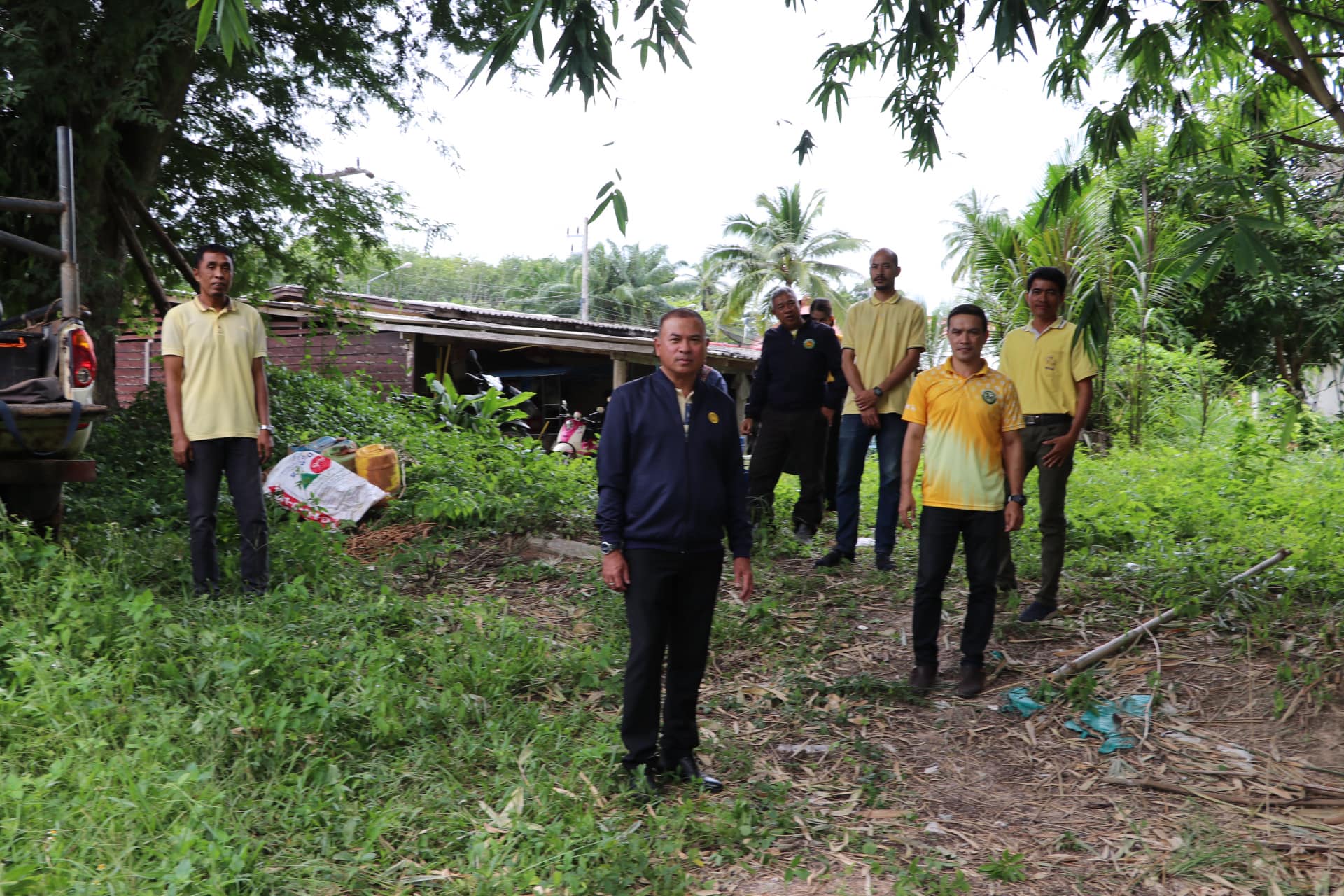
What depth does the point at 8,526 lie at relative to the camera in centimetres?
549

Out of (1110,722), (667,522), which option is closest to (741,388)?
(1110,722)

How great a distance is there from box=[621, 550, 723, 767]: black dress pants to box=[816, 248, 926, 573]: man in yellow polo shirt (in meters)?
3.09

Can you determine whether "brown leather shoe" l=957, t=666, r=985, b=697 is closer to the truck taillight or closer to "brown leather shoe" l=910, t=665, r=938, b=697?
"brown leather shoe" l=910, t=665, r=938, b=697

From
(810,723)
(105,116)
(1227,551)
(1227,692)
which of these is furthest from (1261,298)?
(105,116)

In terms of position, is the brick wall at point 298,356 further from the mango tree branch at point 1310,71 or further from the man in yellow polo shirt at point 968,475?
the mango tree branch at point 1310,71

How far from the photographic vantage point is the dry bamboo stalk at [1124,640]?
17.9 ft

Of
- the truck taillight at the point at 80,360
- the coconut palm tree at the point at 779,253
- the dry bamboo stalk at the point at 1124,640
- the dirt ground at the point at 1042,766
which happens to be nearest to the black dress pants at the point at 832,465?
the dirt ground at the point at 1042,766

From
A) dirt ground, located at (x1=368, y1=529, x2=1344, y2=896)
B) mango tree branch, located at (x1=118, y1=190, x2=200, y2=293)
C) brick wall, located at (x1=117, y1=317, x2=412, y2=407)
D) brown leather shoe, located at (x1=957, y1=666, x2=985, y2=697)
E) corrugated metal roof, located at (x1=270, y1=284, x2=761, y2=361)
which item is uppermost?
mango tree branch, located at (x1=118, y1=190, x2=200, y2=293)

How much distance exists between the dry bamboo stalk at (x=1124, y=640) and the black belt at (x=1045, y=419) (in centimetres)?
122

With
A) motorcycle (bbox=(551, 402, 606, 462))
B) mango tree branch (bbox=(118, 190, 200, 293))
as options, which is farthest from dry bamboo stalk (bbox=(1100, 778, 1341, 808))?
motorcycle (bbox=(551, 402, 606, 462))

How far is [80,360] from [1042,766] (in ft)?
18.0

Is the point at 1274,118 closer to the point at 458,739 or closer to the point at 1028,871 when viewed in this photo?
the point at 1028,871

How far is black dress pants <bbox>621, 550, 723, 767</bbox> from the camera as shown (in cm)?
411

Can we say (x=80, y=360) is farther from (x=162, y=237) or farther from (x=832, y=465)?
(x=832, y=465)
